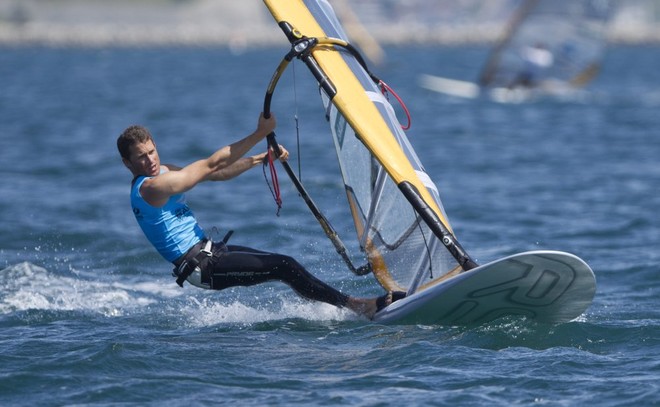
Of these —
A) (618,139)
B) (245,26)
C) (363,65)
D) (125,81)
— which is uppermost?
(245,26)

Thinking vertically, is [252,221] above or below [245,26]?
below

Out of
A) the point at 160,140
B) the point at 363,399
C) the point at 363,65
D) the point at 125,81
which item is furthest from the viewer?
the point at 125,81

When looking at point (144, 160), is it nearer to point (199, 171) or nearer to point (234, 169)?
point (199, 171)

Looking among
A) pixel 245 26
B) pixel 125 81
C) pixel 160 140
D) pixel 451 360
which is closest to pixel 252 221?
pixel 451 360

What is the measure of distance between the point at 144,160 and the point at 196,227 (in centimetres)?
65

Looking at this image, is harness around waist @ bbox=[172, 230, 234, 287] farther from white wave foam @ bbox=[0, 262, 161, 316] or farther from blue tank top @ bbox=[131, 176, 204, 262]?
white wave foam @ bbox=[0, 262, 161, 316]

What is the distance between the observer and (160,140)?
22453mm

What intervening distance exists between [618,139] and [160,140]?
9.16 meters

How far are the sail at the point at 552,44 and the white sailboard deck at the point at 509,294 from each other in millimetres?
23271

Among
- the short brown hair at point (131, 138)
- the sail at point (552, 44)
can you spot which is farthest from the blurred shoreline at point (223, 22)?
the short brown hair at point (131, 138)

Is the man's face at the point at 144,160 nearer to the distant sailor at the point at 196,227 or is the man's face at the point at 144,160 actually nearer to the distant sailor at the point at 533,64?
the distant sailor at the point at 196,227

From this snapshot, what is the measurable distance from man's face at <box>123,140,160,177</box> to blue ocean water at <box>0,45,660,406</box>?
106cm

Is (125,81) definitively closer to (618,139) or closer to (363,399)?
(618,139)

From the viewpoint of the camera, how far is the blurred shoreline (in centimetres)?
9669
